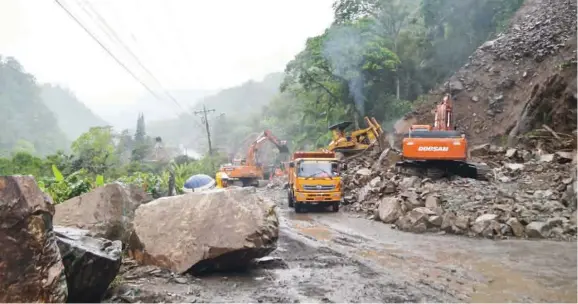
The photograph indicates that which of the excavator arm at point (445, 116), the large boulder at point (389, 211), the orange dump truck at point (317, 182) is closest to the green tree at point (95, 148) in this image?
the orange dump truck at point (317, 182)

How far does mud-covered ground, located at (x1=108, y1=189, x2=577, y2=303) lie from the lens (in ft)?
18.8

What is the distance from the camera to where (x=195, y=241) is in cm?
634

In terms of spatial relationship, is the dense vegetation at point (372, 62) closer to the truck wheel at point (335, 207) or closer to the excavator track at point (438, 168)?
the truck wheel at point (335, 207)

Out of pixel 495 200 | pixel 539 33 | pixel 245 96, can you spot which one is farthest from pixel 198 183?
pixel 245 96

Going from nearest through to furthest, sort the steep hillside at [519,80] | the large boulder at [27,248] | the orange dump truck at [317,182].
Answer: the large boulder at [27,248]
the orange dump truck at [317,182]
the steep hillside at [519,80]

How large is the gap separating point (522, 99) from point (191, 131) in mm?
126577

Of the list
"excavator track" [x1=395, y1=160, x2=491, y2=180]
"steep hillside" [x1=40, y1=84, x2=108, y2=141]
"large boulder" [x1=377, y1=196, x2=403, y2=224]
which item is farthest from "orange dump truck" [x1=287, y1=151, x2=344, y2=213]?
"steep hillside" [x1=40, y1=84, x2=108, y2=141]

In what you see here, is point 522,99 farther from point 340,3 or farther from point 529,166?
point 340,3

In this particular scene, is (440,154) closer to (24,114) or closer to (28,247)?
(28,247)

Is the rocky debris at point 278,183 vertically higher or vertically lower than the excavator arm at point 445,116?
lower

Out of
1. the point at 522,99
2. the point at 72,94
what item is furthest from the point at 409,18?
the point at 72,94

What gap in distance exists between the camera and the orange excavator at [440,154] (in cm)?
1540

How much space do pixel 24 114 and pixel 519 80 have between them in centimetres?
6006

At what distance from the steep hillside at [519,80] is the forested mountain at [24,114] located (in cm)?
4941
